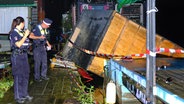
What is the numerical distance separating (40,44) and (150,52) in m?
5.63

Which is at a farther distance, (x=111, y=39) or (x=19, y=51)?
(x=111, y=39)

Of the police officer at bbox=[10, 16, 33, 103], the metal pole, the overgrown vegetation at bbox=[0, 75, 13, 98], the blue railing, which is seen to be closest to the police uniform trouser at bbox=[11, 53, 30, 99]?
the police officer at bbox=[10, 16, 33, 103]

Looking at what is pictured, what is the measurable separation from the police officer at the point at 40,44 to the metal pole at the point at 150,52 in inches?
203

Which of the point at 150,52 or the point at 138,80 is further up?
the point at 150,52

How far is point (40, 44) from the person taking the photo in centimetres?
891

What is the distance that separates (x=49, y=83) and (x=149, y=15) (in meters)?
5.88

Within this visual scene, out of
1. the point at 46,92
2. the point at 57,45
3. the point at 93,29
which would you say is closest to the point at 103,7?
the point at 57,45

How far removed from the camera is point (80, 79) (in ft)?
31.3

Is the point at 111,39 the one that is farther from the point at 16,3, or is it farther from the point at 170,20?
the point at 16,3

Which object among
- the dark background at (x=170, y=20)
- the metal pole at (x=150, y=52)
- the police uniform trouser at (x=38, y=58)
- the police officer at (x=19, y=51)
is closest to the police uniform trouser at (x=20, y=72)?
the police officer at (x=19, y=51)

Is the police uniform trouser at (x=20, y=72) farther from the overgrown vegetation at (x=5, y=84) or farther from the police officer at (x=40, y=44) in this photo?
the police officer at (x=40, y=44)

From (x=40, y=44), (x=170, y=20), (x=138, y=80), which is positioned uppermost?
(x=170, y=20)

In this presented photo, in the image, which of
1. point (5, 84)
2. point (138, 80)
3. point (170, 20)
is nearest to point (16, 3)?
point (5, 84)

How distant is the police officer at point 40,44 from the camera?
8672 mm
